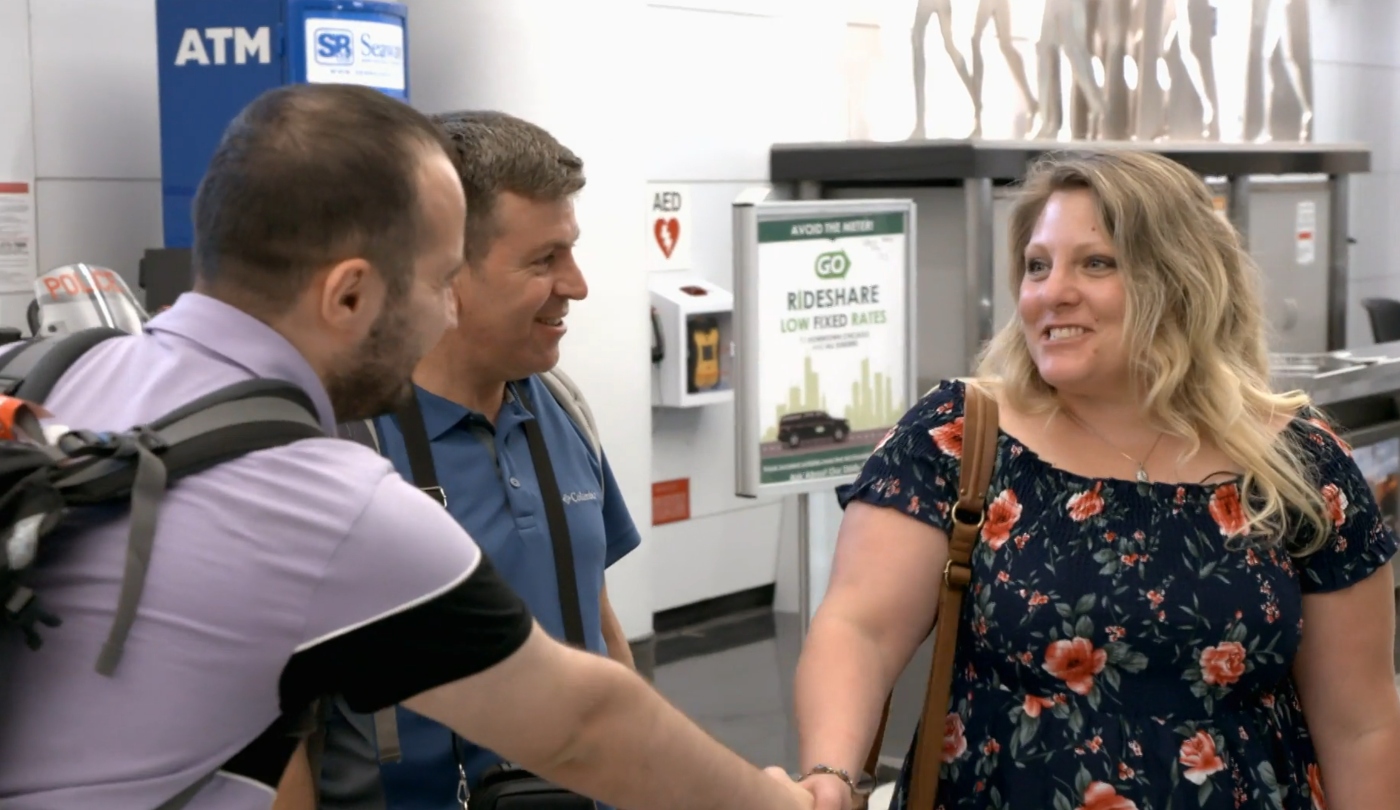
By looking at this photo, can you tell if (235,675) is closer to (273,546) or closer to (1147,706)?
(273,546)

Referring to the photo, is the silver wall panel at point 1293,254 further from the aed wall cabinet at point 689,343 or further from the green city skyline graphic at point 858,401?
the green city skyline graphic at point 858,401

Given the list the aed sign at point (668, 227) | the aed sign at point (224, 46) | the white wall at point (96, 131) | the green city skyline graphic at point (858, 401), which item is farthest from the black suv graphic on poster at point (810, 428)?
the aed sign at point (668, 227)

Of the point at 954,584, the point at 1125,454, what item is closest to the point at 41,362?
the point at 954,584

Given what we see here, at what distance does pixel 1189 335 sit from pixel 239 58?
9.55 feet

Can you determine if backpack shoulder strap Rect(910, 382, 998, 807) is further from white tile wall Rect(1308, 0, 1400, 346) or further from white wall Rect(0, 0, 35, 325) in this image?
white tile wall Rect(1308, 0, 1400, 346)

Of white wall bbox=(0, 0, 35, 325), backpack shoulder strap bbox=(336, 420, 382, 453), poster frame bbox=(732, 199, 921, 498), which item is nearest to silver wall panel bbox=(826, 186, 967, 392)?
poster frame bbox=(732, 199, 921, 498)

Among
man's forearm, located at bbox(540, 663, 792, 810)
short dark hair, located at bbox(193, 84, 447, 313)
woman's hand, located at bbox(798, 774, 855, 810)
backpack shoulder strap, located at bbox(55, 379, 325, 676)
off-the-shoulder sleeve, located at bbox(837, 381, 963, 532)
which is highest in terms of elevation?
short dark hair, located at bbox(193, 84, 447, 313)

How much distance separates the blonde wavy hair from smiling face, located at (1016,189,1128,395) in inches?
0.7

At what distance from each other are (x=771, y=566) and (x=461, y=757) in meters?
5.75

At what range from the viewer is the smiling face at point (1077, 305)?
2486 mm

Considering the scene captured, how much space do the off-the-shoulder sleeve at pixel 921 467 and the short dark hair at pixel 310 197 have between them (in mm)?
1090

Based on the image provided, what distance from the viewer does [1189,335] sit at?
8.22 feet

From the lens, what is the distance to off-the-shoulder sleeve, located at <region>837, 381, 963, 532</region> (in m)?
2.39

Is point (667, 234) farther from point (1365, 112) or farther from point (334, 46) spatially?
point (1365, 112)
